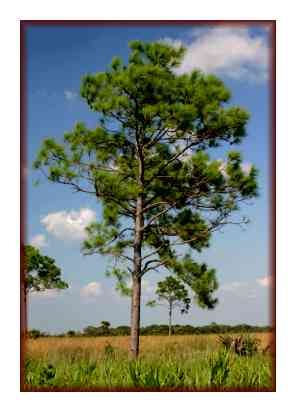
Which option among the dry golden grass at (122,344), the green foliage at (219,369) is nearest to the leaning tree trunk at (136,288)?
the dry golden grass at (122,344)

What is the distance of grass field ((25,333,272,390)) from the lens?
20.5 ft

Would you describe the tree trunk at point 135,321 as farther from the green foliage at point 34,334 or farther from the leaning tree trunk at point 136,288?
the green foliage at point 34,334

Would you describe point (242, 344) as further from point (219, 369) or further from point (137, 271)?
point (137, 271)

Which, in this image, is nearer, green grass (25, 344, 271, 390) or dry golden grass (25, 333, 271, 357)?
green grass (25, 344, 271, 390)

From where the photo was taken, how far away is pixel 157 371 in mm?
6316

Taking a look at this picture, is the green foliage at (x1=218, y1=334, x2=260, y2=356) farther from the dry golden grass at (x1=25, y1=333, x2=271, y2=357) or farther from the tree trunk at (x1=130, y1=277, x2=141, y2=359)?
the tree trunk at (x1=130, y1=277, x2=141, y2=359)

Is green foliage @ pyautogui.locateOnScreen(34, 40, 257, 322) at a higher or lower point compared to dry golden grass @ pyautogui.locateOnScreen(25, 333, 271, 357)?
higher

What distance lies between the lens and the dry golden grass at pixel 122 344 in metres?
6.80

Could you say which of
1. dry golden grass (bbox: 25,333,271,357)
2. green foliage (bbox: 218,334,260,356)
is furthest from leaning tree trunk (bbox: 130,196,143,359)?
green foliage (bbox: 218,334,260,356)

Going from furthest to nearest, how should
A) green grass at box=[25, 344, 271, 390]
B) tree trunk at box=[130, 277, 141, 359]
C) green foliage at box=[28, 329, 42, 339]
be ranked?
tree trunk at box=[130, 277, 141, 359] < green foliage at box=[28, 329, 42, 339] < green grass at box=[25, 344, 271, 390]

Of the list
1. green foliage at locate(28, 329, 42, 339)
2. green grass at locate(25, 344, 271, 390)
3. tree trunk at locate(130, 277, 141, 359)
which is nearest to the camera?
green grass at locate(25, 344, 271, 390)

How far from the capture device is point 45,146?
698cm

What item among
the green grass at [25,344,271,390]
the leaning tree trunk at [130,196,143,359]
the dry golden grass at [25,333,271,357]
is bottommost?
the green grass at [25,344,271,390]
